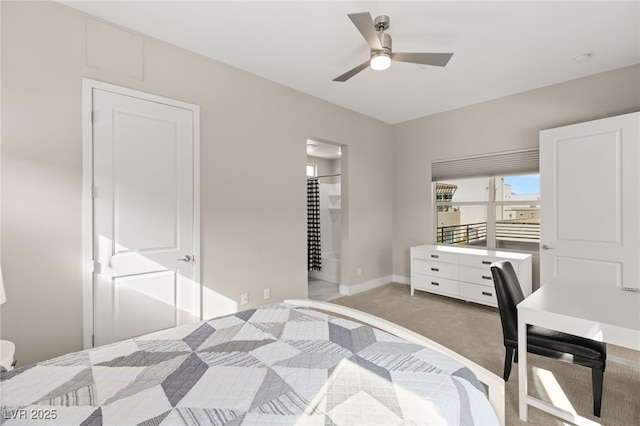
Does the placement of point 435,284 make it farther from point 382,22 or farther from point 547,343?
point 382,22

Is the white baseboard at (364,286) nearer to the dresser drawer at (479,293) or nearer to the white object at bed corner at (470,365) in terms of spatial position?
the dresser drawer at (479,293)

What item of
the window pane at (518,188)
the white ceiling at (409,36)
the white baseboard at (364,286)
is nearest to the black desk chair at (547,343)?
the white ceiling at (409,36)

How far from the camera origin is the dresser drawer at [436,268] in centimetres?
394

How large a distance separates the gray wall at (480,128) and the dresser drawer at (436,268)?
574 millimetres

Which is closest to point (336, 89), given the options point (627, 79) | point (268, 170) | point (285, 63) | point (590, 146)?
point (285, 63)

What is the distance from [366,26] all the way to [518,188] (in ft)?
10.5

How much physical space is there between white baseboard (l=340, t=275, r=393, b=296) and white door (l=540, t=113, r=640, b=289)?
88.0 inches

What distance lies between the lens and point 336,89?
3639 mm

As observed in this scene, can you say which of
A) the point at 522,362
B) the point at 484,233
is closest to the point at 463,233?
the point at 484,233

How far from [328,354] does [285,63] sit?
2.79 m

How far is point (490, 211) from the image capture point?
13.8 ft

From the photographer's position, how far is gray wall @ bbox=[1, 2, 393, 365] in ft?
6.44

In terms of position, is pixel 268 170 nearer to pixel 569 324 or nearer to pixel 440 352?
pixel 440 352

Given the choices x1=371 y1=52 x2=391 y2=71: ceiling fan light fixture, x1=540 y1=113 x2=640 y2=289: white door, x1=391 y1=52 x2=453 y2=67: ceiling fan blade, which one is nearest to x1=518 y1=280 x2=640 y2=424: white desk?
x1=540 y1=113 x2=640 y2=289: white door
